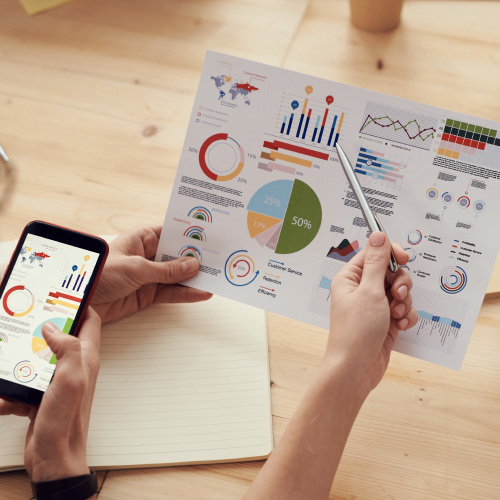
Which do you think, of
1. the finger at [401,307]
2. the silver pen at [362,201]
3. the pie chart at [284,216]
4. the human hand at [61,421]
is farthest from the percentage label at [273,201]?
the human hand at [61,421]

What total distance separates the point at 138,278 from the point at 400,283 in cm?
36

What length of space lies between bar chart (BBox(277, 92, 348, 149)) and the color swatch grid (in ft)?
0.44

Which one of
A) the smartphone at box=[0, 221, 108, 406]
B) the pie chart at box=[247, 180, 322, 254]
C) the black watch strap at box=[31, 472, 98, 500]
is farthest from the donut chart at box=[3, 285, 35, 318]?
the pie chart at box=[247, 180, 322, 254]

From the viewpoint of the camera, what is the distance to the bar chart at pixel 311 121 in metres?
0.60

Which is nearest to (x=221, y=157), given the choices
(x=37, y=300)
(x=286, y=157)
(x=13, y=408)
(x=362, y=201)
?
(x=286, y=157)

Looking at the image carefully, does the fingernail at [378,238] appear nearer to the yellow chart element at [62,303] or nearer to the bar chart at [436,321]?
the bar chart at [436,321]

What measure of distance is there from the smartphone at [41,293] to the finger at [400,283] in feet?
1.23

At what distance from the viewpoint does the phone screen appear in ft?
1.84

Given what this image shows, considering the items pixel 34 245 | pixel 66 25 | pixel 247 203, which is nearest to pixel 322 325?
pixel 247 203

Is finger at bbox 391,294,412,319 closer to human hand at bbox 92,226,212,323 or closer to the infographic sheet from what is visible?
the infographic sheet

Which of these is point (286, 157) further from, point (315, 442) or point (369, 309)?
point (315, 442)

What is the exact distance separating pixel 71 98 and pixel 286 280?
0.58 m

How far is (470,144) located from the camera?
22.5 inches

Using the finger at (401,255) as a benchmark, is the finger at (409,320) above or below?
below
